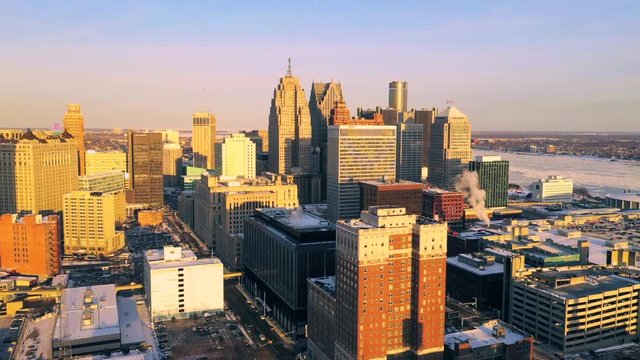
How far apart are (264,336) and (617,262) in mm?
81801

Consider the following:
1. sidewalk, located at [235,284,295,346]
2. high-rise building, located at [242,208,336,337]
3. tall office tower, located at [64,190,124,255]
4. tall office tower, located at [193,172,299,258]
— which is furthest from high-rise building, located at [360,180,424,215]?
tall office tower, located at [64,190,124,255]

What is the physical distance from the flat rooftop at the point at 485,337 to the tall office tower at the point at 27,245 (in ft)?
332

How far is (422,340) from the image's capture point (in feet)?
258

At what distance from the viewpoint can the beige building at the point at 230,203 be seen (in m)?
155

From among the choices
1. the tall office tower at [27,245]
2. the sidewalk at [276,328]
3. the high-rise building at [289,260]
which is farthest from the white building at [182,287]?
the tall office tower at [27,245]

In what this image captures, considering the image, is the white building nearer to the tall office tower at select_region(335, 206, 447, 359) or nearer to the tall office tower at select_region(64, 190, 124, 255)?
the tall office tower at select_region(335, 206, 447, 359)

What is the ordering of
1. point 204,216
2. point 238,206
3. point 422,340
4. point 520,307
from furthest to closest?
1. point 204,216
2. point 238,206
3. point 520,307
4. point 422,340

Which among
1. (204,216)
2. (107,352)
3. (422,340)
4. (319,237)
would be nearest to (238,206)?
(204,216)

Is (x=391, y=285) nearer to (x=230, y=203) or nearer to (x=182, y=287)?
(x=182, y=287)

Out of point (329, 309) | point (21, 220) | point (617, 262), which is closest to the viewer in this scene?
point (329, 309)

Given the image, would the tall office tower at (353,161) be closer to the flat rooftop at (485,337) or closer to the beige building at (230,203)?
the beige building at (230,203)

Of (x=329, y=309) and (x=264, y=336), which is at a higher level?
(x=329, y=309)

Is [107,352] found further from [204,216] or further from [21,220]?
[204,216]

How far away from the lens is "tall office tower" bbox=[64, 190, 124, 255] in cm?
16912
